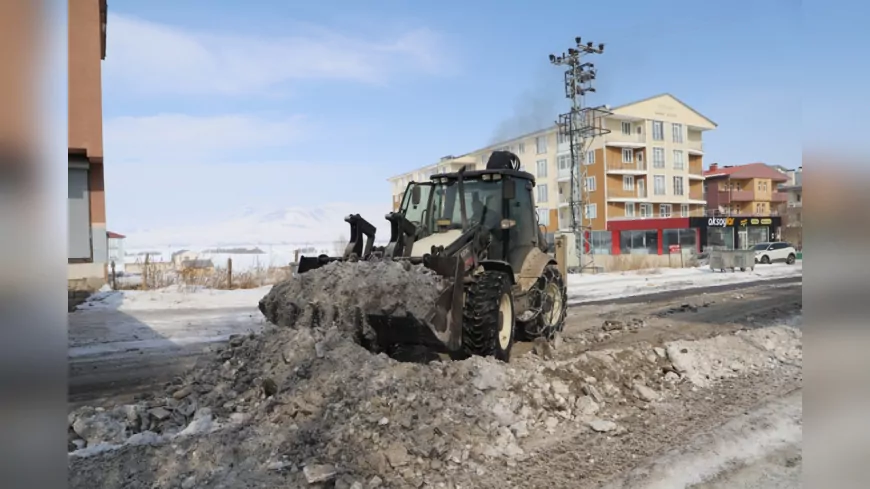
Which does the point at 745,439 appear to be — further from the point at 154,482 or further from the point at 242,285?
the point at 242,285

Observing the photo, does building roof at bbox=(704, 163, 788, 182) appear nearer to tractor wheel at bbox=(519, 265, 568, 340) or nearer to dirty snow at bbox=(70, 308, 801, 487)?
tractor wheel at bbox=(519, 265, 568, 340)

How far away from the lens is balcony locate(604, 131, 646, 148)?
168 ft

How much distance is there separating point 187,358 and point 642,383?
20.1 ft

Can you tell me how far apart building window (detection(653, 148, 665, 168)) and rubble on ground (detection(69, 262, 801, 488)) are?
50.0 metres

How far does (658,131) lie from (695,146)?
5.97 m

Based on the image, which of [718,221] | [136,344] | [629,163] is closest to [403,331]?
[136,344]

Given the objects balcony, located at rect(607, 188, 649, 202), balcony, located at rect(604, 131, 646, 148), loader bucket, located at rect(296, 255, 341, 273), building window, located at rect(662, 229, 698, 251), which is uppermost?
balcony, located at rect(604, 131, 646, 148)

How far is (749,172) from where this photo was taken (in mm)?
63188

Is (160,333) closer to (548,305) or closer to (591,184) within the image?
(548,305)

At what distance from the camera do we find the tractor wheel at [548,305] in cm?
841

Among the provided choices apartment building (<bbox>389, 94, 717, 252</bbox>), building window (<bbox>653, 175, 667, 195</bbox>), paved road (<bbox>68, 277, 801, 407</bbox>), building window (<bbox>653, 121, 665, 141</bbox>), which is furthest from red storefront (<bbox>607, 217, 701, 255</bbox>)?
paved road (<bbox>68, 277, 801, 407</bbox>)

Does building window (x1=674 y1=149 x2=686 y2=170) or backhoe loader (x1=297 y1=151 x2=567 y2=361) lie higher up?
building window (x1=674 y1=149 x2=686 y2=170)

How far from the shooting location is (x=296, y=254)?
20.8 m
